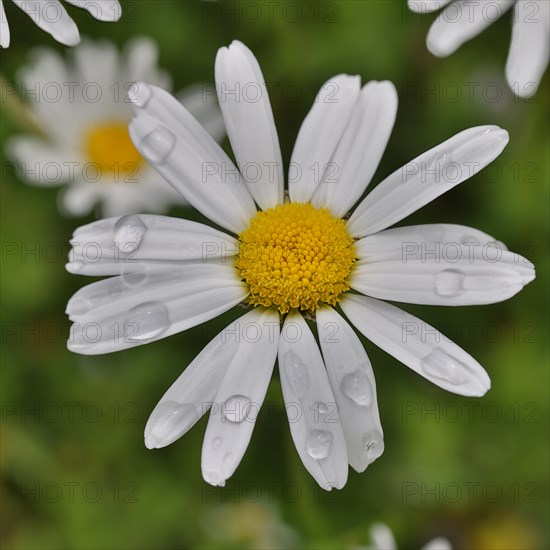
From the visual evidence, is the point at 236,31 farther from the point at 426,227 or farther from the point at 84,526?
the point at 84,526

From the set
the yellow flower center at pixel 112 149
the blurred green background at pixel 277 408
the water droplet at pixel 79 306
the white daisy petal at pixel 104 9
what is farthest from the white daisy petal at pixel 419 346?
the yellow flower center at pixel 112 149

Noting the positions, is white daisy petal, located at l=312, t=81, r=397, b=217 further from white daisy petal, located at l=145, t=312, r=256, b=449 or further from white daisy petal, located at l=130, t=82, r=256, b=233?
white daisy petal, located at l=145, t=312, r=256, b=449

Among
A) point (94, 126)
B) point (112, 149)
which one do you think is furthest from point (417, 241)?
point (94, 126)

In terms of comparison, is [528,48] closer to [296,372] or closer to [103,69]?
[296,372]

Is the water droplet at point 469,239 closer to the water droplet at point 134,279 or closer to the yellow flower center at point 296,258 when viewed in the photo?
the yellow flower center at point 296,258

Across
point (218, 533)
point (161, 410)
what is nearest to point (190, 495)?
point (218, 533)

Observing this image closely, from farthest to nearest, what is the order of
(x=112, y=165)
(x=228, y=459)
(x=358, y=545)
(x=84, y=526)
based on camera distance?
(x=112, y=165) → (x=84, y=526) → (x=358, y=545) → (x=228, y=459)

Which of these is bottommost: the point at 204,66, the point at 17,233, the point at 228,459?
the point at 228,459
